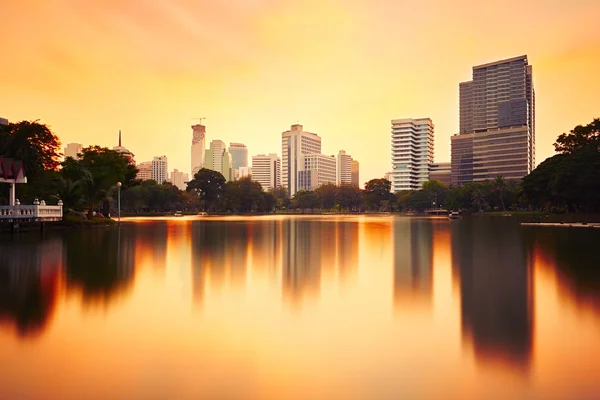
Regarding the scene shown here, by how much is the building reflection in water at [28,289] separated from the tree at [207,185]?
93163mm

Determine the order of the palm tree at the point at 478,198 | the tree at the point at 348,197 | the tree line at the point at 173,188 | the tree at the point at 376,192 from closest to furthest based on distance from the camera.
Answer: the tree line at the point at 173,188 → the palm tree at the point at 478,198 → the tree at the point at 376,192 → the tree at the point at 348,197

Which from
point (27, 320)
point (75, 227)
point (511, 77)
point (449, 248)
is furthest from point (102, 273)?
point (511, 77)

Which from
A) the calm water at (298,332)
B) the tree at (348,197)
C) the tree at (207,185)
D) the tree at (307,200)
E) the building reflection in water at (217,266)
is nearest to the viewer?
the calm water at (298,332)

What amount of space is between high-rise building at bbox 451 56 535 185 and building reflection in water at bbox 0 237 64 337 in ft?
574

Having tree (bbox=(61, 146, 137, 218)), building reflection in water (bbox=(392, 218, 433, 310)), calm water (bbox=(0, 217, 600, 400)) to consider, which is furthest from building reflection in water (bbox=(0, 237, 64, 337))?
tree (bbox=(61, 146, 137, 218))

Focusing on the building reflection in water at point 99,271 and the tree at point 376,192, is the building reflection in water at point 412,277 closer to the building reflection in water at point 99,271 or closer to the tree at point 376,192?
the building reflection in water at point 99,271

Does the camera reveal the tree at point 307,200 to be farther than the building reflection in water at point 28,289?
Yes

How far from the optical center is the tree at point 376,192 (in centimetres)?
14662

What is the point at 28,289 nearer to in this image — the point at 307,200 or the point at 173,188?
the point at 173,188

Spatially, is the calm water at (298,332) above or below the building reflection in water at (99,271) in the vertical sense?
below

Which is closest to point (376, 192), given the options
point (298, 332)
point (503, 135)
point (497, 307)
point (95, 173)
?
point (503, 135)

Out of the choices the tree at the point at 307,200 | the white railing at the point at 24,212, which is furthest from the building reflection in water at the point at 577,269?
the tree at the point at 307,200

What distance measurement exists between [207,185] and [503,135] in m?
121

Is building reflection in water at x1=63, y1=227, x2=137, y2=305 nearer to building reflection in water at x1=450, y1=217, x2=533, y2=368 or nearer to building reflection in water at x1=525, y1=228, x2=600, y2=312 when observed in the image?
building reflection in water at x1=450, y1=217, x2=533, y2=368
